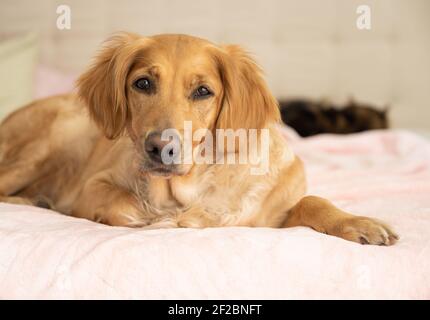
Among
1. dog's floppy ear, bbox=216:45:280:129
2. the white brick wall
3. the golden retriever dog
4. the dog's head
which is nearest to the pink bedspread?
the golden retriever dog

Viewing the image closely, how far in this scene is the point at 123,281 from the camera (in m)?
1.49

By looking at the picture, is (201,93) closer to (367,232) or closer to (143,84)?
(143,84)

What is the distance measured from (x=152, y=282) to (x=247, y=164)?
629 mm

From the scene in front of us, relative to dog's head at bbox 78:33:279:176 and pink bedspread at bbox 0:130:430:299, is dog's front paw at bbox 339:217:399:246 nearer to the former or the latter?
pink bedspread at bbox 0:130:430:299

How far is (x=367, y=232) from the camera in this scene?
1.72 m

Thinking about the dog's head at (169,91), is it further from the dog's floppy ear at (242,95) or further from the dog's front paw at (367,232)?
the dog's front paw at (367,232)

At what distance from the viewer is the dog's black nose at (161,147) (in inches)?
66.7

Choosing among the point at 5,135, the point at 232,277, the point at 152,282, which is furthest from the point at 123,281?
the point at 5,135

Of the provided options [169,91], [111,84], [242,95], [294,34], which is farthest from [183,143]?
[294,34]

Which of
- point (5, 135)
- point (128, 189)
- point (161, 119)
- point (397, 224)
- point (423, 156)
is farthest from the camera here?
point (423, 156)

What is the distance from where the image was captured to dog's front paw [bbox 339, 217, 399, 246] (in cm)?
171
